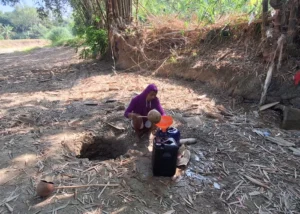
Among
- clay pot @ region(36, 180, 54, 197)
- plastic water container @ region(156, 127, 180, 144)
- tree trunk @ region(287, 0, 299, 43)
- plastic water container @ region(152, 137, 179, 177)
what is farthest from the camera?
tree trunk @ region(287, 0, 299, 43)

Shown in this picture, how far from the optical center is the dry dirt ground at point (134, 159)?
2158 mm

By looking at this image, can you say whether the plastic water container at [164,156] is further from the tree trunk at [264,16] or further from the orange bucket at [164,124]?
the tree trunk at [264,16]

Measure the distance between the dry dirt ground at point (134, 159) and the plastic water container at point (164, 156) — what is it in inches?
3.2

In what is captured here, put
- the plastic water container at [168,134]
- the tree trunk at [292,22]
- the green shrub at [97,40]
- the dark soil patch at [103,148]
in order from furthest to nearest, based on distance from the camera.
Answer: the green shrub at [97,40]
the tree trunk at [292,22]
the dark soil patch at [103,148]
the plastic water container at [168,134]

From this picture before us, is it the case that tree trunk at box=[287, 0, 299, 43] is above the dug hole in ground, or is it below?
above

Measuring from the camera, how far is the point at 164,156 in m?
2.27

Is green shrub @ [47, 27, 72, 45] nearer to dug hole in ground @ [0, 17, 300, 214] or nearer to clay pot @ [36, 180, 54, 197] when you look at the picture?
dug hole in ground @ [0, 17, 300, 214]

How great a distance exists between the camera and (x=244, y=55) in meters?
4.87

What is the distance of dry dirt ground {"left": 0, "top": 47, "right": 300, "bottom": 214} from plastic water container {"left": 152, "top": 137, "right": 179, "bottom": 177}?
0.08m

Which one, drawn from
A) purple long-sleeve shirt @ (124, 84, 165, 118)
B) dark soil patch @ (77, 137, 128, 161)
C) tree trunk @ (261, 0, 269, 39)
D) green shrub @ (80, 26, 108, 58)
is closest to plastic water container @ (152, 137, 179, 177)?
purple long-sleeve shirt @ (124, 84, 165, 118)

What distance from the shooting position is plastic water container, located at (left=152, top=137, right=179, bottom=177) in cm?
224

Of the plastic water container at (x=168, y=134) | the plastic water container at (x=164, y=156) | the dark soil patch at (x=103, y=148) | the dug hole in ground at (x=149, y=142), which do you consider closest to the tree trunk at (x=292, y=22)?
the dug hole in ground at (x=149, y=142)

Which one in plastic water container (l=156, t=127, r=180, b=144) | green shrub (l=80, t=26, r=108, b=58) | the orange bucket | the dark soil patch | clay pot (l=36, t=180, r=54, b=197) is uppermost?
green shrub (l=80, t=26, r=108, b=58)

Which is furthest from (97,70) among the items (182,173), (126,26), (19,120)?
(182,173)
